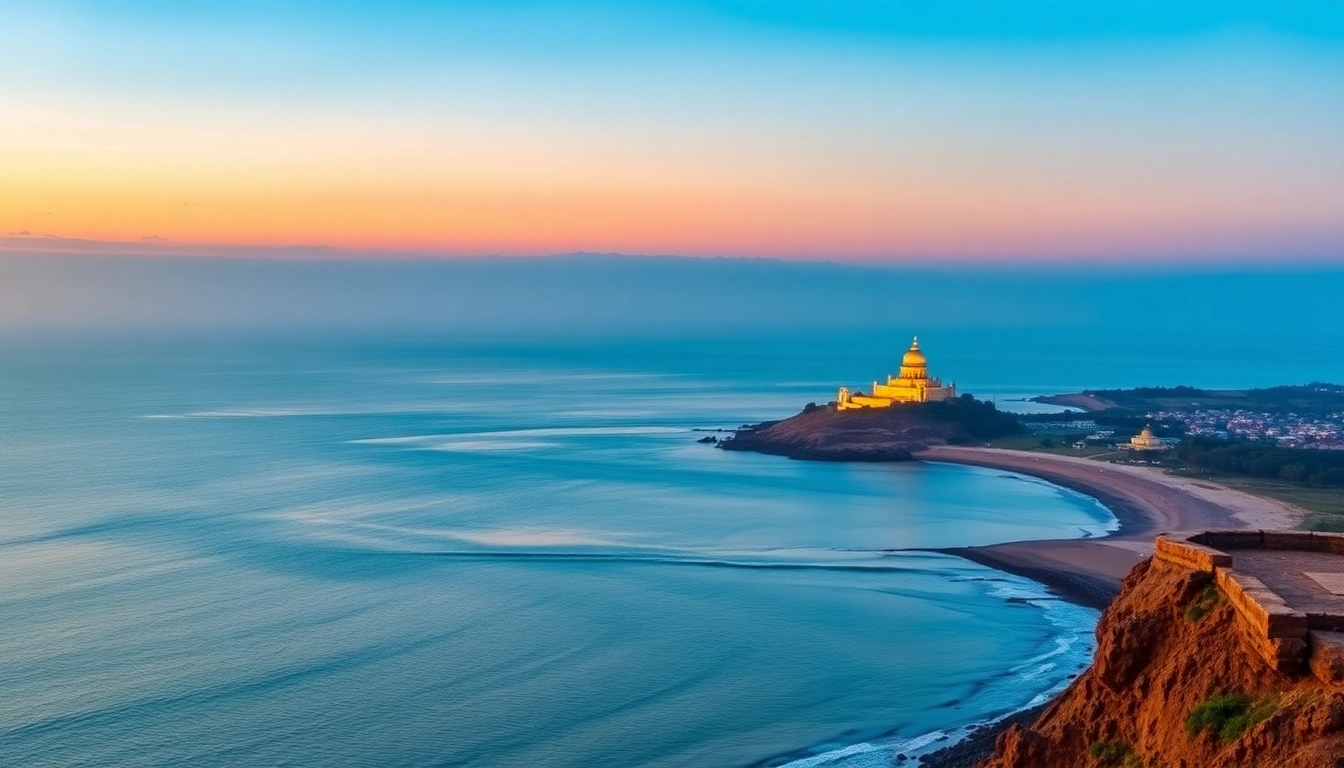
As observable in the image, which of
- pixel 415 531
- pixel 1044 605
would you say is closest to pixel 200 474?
pixel 415 531

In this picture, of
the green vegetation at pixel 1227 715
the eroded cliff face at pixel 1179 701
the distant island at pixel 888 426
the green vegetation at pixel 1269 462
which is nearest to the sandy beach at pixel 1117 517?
the green vegetation at pixel 1269 462

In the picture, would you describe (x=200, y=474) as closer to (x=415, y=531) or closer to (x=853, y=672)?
(x=415, y=531)

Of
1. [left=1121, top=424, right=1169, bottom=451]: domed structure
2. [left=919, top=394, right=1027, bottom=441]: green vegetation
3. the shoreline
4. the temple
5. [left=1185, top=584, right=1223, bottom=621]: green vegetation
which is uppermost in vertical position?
the temple

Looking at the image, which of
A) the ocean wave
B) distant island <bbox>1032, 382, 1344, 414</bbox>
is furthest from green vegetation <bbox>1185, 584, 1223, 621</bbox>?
distant island <bbox>1032, 382, 1344, 414</bbox>

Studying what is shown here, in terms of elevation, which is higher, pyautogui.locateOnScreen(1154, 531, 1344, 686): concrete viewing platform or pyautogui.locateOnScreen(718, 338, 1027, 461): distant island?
pyautogui.locateOnScreen(718, 338, 1027, 461): distant island

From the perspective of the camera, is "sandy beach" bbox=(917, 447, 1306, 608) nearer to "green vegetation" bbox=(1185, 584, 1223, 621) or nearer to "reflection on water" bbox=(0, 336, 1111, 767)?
"reflection on water" bbox=(0, 336, 1111, 767)

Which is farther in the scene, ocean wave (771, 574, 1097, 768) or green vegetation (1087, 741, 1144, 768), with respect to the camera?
ocean wave (771, 574, 1097, 768)
